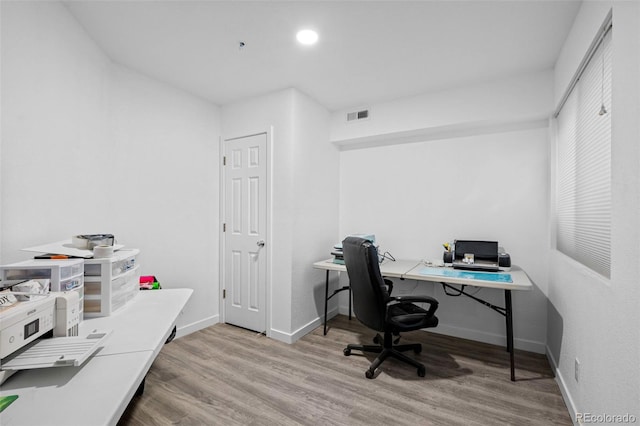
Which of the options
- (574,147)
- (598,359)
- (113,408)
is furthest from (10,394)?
(574,147)

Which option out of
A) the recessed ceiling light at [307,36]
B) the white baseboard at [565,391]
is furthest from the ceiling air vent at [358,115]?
the white baseboard at [565,391]

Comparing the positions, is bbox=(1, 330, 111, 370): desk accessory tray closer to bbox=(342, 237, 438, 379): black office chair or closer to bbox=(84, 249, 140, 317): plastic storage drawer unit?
bbox=(84, 249, 140, 317): plastic storage drawer unit

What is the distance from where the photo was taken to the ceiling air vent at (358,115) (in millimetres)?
3496

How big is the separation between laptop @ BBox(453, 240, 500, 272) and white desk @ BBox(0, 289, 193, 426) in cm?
253

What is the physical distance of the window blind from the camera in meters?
1.54

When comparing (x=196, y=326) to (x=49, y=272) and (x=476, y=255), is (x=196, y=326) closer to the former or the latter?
(x=49, y=272)

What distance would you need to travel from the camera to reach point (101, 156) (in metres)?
2.41

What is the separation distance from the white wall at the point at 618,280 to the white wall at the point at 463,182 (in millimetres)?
1066

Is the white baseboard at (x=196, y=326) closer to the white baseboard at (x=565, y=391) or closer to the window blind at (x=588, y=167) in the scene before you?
the white baseboard at (x=565, y=391)

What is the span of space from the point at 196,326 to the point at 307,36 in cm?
304

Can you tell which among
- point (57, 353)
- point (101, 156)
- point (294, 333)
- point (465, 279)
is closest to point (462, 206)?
point (465, 279)

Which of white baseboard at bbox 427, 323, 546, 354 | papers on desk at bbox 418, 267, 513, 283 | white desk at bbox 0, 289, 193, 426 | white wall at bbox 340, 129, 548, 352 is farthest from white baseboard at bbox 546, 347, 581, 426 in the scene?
white desk at bbox 0, 289, 193, 426

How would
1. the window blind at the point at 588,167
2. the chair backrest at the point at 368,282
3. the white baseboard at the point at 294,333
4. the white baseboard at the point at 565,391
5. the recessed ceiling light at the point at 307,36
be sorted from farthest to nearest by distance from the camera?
the white baseboard at the point at 294,333 → the chair backrest at the point at 368,282 → the recessed ceiling light at the point at 307,36 → the white baseboard at the point at 565,391 → the window blind at the point at 588,167

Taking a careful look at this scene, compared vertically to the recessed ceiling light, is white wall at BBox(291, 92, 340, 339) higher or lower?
lower
